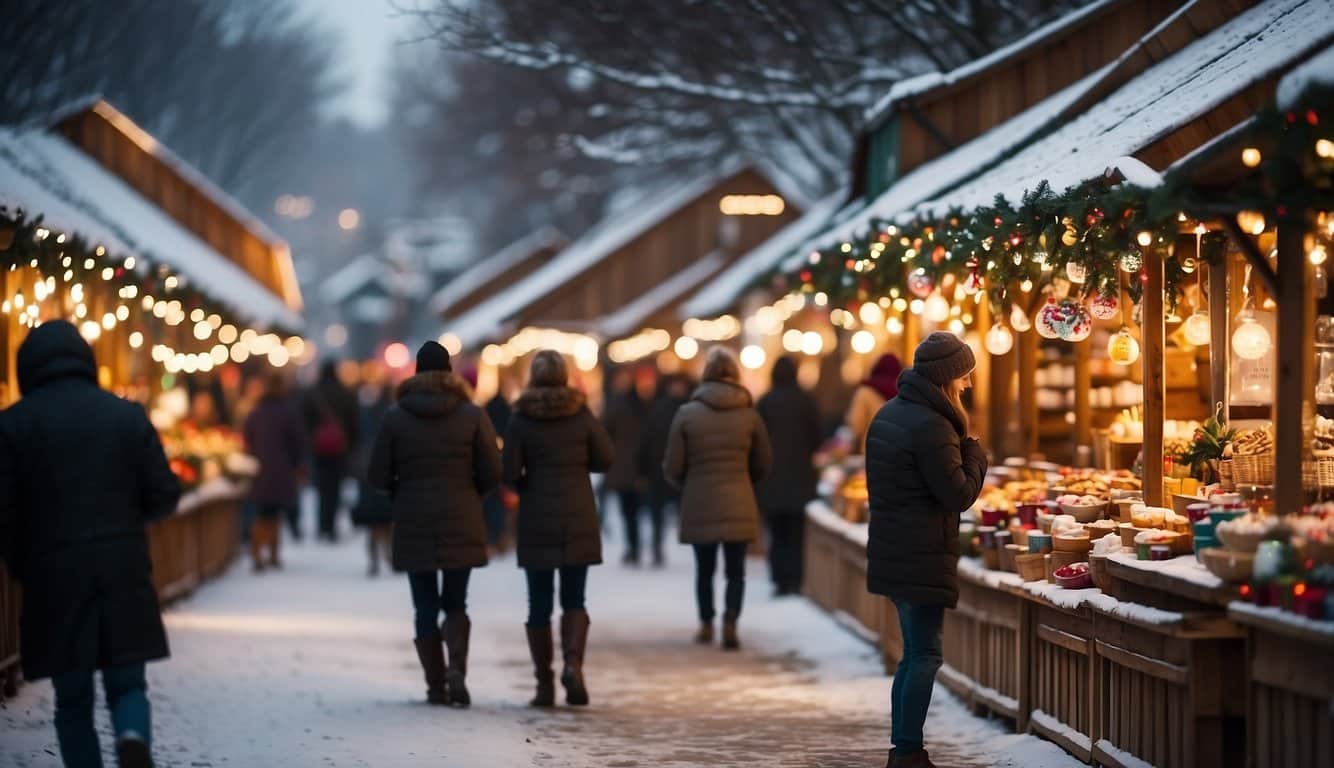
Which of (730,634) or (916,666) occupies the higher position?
(916,666)

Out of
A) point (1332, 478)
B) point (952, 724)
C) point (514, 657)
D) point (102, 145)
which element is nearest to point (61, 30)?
point (102, 145)

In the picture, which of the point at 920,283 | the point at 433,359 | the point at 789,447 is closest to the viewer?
the point at 433,359

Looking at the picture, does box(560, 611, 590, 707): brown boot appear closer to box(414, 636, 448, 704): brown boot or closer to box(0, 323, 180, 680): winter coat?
box(414, 636, 448, 704): brown boot

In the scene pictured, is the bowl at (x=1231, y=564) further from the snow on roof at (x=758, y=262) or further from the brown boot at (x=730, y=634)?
the snow on roof at (x=758, y=262)

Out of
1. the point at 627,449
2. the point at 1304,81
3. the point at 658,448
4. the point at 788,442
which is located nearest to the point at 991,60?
the point at 788,442

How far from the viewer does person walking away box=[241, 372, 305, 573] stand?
21.7 meters

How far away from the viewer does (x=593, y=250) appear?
42750 mm

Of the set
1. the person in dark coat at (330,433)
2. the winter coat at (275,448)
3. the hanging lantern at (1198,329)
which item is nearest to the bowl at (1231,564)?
the hanging lantern at (1198,329)

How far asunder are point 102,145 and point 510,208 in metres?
40.4

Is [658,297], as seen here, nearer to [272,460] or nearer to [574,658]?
[272,460]

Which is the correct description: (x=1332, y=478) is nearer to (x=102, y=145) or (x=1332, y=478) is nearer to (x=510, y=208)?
(x=102, y=145)

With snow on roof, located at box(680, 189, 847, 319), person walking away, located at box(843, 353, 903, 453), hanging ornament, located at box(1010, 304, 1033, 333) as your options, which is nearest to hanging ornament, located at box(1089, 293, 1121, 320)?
hanging ornament, located at box(1010, 304, 1033, 333)

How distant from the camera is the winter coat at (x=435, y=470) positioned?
11.7 metres

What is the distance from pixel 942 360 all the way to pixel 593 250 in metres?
33.5
